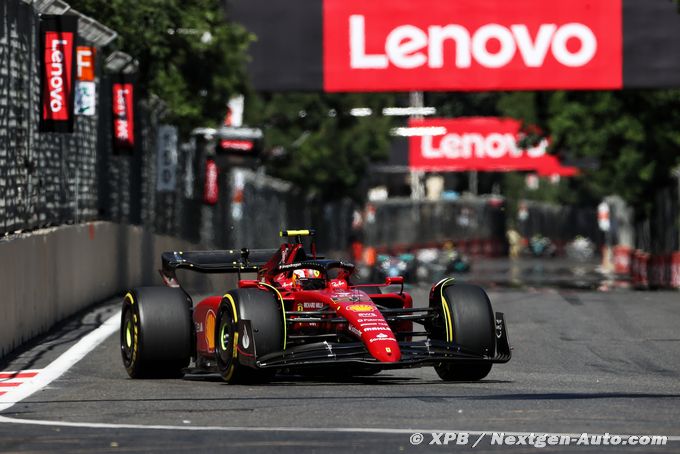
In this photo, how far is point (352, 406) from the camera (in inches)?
427

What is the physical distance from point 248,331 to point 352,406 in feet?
6.03

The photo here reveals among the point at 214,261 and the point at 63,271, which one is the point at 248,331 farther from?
the point at 63,271

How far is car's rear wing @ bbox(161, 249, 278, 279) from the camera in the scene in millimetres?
14727

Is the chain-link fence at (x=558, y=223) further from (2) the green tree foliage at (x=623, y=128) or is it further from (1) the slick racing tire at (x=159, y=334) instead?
(1) the slick racing tire at (x=159, y=334)

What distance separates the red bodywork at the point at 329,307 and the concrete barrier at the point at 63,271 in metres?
2.73

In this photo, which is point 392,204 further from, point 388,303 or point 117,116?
point 388,303

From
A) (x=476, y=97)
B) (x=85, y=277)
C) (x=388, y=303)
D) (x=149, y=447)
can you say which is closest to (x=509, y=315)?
(x=85, y=277)

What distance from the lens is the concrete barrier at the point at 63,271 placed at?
16.4 meters

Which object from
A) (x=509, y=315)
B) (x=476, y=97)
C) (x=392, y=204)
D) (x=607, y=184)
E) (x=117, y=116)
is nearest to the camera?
(x=509, y=315)

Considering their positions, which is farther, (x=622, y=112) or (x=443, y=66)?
(x=622, y=112)

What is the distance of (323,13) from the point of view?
30.0m

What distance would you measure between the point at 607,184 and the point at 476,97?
46.3 m

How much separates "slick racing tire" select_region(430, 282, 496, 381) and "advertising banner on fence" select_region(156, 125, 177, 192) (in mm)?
20116

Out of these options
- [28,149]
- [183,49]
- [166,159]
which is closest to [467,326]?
[28,149]
